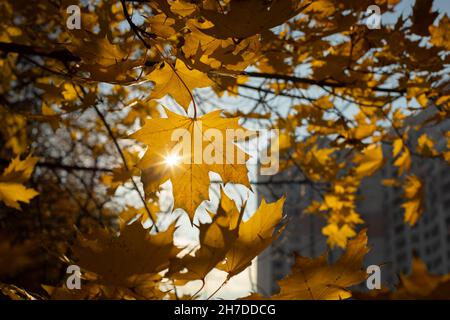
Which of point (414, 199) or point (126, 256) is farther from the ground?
point (414, 199)

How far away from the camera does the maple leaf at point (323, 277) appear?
651 millimetres

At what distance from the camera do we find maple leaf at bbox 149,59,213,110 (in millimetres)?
944

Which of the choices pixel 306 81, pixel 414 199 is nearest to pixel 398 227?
pixel 414 199

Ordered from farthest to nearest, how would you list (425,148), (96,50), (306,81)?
1. (425,148)
2. (306,81)
3. (96,50)

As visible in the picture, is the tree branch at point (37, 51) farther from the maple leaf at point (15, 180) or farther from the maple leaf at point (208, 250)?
the maple leaf at point (208, 250)

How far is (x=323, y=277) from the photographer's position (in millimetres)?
660

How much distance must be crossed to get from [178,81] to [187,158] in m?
0.18

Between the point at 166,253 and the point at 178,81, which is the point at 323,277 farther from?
the point at 178,81

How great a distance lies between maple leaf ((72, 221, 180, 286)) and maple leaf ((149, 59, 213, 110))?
0.40 m

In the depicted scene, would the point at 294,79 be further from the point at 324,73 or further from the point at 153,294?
the point at 153,294

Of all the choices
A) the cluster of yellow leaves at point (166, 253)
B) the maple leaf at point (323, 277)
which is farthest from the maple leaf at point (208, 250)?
the maple leaf at point (323, 277)

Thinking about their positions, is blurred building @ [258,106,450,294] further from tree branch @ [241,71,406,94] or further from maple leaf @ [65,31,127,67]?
maple leaf @ [65,31,127,67]

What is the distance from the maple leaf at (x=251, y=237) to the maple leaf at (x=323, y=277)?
0.06 meters

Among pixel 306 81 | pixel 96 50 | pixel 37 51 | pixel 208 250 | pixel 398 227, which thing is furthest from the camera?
pixel 398 227
